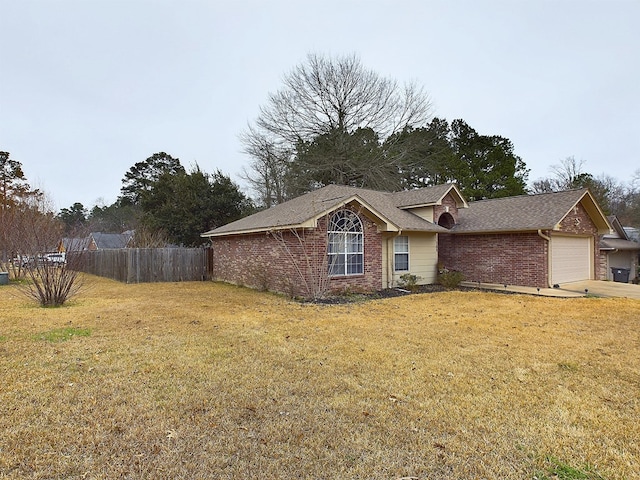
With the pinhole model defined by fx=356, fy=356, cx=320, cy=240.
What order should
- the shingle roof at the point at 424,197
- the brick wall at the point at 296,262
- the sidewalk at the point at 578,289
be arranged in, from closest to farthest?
1. the brick wall at the point at 296,262
2. the sidewalk at the point at 578,289
3. the shingle roof at the point at 424,197

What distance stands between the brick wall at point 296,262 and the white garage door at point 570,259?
23.3 ft

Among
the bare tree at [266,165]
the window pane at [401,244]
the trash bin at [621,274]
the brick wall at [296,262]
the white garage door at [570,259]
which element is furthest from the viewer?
the bare tree at [266,165]

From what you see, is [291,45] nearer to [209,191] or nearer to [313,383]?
[209,191]

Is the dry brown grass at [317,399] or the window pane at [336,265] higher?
the window pane at [336,265]

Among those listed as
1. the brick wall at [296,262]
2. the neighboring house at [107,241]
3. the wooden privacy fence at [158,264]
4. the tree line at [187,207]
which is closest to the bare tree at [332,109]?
the tree line at [187,207]

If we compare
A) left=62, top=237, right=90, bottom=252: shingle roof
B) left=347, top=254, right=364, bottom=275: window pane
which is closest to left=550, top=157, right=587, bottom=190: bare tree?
left=347, top=254, right=364, bottom=275: window pane

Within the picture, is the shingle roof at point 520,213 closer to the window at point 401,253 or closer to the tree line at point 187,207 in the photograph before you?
the window at point 401,253

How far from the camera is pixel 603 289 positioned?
44.9 ft

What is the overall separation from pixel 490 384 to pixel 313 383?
2.17 metres

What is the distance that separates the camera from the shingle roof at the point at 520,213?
535 inches

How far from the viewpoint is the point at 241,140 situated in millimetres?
28297

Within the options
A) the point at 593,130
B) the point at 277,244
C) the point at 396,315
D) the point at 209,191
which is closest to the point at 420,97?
the point at 593,130

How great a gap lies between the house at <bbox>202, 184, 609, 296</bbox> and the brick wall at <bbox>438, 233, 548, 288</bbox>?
39 millimetres

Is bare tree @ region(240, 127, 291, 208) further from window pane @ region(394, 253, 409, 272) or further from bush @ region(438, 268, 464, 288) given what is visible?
bush @ region(438, 268, 464, 288)
